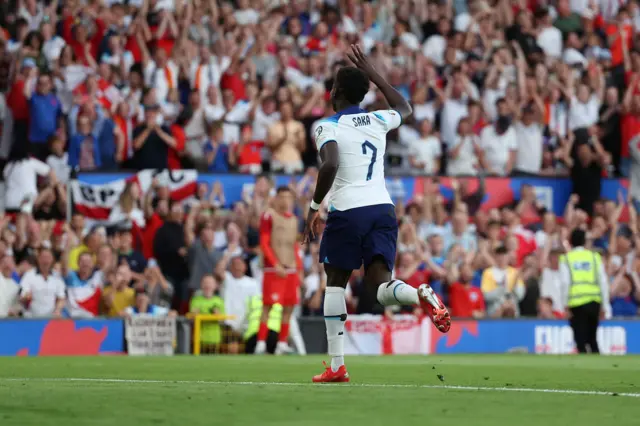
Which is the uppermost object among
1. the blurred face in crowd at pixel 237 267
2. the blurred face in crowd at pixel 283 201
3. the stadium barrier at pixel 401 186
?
the stadium barrier at pixel 401 186

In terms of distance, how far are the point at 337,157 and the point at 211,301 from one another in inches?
380

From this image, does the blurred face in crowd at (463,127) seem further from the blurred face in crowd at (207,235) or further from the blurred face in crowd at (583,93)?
the blurred face in crowd at (207,235)

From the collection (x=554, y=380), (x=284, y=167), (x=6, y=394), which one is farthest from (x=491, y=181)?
(x=6, y=394)

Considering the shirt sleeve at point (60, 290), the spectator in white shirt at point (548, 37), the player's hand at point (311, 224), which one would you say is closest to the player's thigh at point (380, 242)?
the player's hand at point (311, 224)

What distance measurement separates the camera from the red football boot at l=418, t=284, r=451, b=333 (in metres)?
8.95

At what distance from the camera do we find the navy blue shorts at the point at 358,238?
9.63m

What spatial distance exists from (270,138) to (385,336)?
3.98 m

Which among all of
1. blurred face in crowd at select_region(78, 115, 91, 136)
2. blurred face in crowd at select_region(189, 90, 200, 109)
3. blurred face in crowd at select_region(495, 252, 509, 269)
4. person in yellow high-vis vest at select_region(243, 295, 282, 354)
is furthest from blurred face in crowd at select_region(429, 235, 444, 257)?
A: blurred face in crowd at select_region(78, 115, 91, 136)

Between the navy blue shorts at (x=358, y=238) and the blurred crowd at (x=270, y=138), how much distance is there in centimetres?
938

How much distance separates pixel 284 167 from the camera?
21484 mm

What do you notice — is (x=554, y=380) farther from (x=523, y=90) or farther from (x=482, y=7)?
(x=482, y=7)

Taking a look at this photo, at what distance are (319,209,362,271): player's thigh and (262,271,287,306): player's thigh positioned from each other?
840 cm

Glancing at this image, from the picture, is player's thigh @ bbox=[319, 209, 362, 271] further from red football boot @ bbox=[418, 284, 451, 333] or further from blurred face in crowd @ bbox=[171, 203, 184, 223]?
blurred face in crowd @ bbox=[171, 203, 184, 223]

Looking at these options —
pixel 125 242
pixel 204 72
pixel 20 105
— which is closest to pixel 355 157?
pixel 125 242
